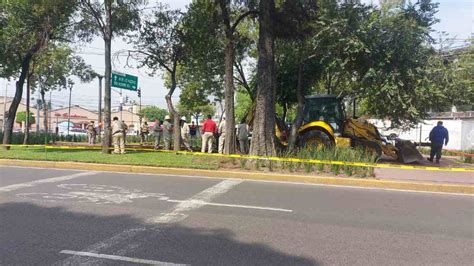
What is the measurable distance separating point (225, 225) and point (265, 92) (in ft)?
26.7

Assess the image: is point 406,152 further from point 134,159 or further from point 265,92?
point 134,159

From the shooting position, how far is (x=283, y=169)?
517 inches

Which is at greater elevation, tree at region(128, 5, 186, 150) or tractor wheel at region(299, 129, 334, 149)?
tree at region(128, 5, 186, 150)

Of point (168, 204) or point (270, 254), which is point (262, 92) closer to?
point (168, 204)

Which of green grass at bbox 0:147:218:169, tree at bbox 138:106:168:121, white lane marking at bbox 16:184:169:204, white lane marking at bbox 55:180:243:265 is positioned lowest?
white lane marking at bbox 55:180:243:265

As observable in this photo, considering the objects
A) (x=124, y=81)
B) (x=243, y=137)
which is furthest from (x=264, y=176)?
(x=124, y=81)

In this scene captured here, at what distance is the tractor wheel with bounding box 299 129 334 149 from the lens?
53.6 ft

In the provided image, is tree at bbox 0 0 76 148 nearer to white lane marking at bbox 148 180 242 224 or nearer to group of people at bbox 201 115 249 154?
group of people at bbox 201 115 249 154

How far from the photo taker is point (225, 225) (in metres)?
6.68

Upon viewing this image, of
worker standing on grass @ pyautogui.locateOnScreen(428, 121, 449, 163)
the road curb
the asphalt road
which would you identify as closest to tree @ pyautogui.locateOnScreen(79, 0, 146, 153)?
the road curb

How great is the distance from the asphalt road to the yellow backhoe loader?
19.7 feet

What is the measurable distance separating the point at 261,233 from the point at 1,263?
10.6 feet

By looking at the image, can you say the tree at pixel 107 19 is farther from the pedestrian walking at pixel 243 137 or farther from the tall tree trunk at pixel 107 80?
the pedestrian walking at pixel 243 137

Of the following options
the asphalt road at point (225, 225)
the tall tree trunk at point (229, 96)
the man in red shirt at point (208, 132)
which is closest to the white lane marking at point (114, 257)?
the asphalt road at point (225, 225)
